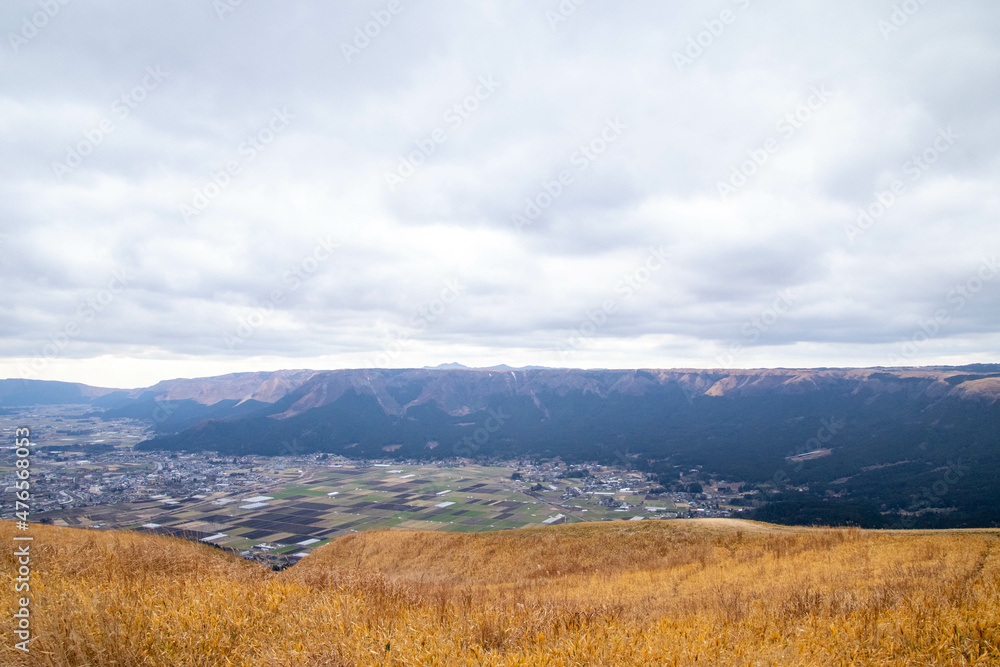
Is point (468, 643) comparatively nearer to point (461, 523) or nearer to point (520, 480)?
point (461, 523)

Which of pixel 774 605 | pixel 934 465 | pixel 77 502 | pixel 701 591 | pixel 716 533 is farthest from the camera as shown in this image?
pixel 934 465

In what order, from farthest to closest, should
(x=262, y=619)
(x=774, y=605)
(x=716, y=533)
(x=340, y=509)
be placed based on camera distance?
(x=340, y=509), (x=716, y=533), (x=774, y=605), (x=262, y=619)

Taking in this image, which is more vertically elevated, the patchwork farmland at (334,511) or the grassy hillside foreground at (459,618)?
the grassy hillside foreground at (459,618)

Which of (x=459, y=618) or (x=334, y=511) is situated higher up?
(x=459, y=618)

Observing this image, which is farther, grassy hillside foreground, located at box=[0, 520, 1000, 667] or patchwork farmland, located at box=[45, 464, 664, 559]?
patchwork farmland, located at box=[45, 464, 664, 559]

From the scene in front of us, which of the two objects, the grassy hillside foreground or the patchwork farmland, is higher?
the grassy hillside foreground

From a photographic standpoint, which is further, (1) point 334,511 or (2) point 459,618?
(1) point 334,511

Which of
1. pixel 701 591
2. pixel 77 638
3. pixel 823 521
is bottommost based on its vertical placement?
pixel 823 521

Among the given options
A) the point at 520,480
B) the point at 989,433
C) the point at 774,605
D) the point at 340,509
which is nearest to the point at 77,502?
the point at 340,509

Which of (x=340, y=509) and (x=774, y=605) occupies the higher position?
(x=774, y=605)

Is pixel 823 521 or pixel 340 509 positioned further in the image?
pixel 340 509

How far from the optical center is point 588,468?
15475cm

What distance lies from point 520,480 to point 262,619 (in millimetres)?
130544

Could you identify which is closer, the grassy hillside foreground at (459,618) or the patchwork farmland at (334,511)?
the grassy hillside foreground at (459,618)
